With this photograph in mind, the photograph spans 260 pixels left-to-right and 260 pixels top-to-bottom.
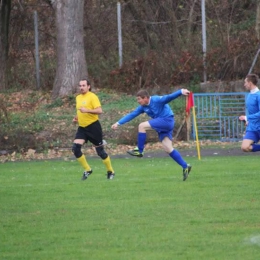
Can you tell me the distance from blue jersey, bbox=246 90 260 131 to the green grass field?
3.15 ft

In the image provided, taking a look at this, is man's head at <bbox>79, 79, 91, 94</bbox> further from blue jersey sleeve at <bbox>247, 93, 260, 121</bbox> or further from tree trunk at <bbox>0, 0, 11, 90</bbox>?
tree trunk at <bbox>0, 0, 11, 90</bbox>

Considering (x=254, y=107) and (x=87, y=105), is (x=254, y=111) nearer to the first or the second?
(x=254, y=107)

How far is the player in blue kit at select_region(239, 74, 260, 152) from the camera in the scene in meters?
14.1

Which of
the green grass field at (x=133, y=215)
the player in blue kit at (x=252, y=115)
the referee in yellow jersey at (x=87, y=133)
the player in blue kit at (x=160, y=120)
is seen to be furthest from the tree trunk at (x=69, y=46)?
the player in blue kit at (x=252, y=115)

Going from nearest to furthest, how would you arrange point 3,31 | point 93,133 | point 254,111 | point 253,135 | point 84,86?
point 254,111, point 253,135, point 84,86, point 93,133, point 3,31

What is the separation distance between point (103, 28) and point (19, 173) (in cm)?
1546

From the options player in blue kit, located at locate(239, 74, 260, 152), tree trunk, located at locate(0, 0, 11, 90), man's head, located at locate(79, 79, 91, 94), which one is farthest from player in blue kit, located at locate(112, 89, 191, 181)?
tree trunk, located at locate(0, 0, 11, 90)

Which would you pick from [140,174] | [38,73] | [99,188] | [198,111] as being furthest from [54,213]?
[38,73]

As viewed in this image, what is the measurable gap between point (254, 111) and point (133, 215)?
396 cm

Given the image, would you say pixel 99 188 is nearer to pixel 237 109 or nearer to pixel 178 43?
pixel 237 109

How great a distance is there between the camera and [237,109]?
2716cm

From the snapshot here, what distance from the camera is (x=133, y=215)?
11.2 m

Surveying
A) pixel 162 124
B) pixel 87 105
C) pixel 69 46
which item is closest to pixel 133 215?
pixel 162 124

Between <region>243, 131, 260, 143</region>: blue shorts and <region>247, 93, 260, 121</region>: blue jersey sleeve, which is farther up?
<region>247, 93, 260, 121</region>: blue jersey sleeve
